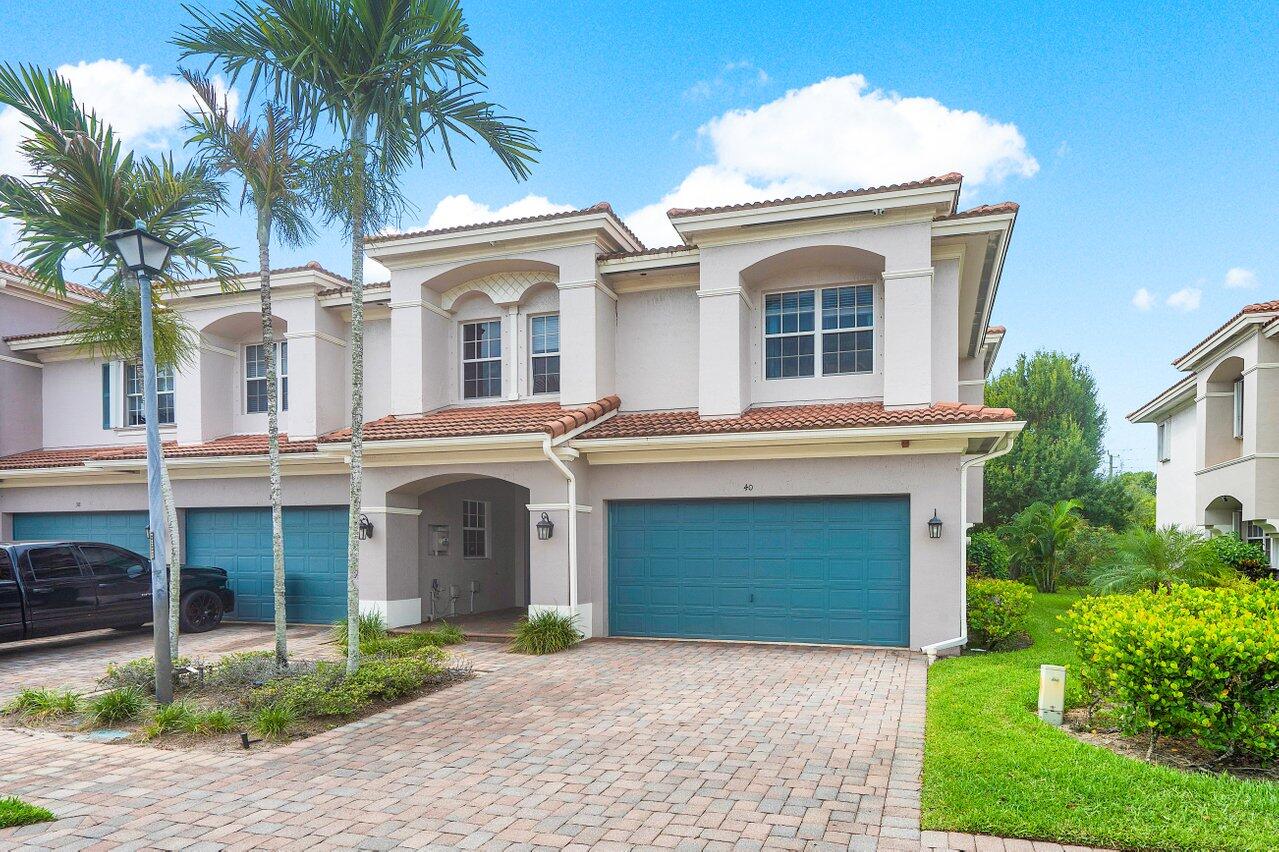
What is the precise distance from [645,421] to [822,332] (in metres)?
3.28

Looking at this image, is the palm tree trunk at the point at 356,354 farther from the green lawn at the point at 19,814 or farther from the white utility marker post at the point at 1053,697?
the white utility marker post at the point at 1053,697

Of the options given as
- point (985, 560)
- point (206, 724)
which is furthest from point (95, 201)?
point (985, 560)

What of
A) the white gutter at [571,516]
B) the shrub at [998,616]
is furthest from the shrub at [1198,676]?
the white gutter at [571,516]

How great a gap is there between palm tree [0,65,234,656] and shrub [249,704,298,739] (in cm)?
277

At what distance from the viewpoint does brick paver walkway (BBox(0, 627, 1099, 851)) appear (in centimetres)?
505

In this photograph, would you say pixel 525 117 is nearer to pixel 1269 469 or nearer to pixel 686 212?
pixel 686 212

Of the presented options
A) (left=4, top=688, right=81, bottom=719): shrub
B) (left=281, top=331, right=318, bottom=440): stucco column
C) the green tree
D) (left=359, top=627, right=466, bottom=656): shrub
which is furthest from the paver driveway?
the green tree

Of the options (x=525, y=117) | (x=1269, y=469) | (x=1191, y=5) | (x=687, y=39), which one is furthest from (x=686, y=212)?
(x=1269, y=469)

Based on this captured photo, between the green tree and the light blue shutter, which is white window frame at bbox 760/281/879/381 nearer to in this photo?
the light blue shutter

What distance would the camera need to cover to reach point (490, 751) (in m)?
6.80

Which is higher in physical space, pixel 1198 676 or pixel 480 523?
pixel 1198 676

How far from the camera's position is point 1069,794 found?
5250 mm

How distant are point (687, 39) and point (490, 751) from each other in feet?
43.6

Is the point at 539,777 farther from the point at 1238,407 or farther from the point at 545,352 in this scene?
the point at 1238,407
